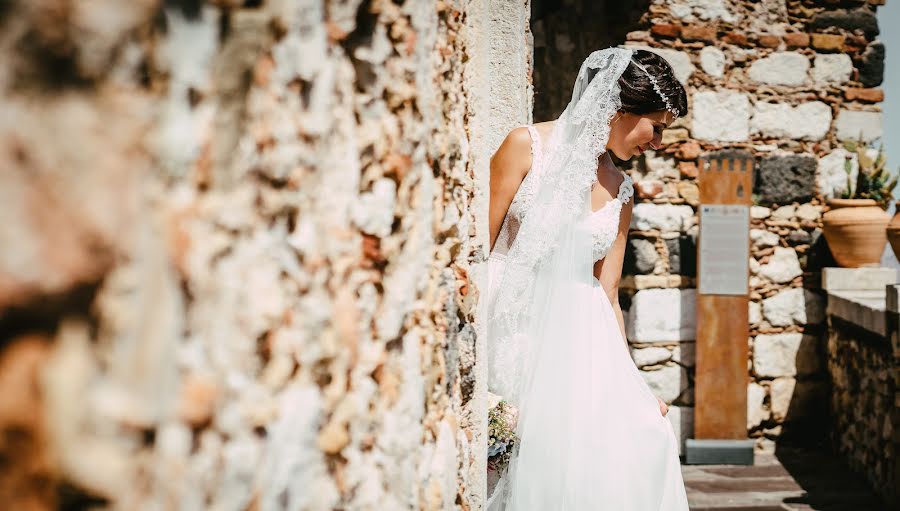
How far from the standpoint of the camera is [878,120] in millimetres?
5445

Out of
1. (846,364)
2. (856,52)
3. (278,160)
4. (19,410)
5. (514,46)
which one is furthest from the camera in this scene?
(856,52)

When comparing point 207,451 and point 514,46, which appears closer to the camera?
point 207,451

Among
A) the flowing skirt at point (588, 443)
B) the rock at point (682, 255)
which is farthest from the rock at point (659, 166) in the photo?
the flowing skirt at point (588, 443)

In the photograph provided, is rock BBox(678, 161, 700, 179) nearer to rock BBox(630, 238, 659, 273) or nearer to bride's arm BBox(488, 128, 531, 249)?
rock BBox(630, 238, 659, 273)

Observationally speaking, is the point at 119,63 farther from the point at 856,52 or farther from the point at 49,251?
the point at 856,52

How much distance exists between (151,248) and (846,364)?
5.48 m

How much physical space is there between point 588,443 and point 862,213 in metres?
3.79

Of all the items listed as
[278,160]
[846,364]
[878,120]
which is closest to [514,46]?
[278,160]

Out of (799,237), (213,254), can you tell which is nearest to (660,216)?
(799,237)

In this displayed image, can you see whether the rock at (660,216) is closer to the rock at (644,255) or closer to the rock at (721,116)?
the rock at (644,255)

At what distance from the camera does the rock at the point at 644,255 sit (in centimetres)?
512

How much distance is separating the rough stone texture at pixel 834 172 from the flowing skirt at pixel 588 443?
3.74m

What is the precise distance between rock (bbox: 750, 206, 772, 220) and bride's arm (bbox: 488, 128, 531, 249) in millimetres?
3443

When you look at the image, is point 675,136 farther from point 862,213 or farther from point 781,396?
point 781,396
